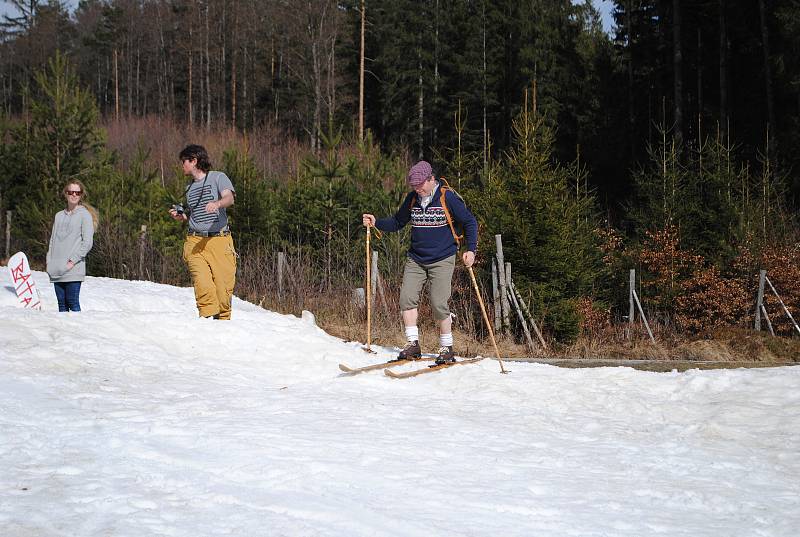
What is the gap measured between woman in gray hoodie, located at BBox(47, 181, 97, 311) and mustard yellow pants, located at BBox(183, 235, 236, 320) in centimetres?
133

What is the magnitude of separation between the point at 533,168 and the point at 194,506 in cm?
1442

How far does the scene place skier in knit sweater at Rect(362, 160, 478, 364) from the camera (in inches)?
314

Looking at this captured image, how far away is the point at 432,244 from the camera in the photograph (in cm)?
802

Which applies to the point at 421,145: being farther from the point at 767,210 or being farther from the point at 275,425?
the point at 275,425

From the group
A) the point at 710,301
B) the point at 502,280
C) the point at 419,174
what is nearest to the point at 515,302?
the point at 502,280

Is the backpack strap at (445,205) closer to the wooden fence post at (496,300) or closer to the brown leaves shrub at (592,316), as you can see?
the wooden fence post at (496,300)

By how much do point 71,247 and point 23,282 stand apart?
1.74 metres

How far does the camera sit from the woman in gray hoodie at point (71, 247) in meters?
8.92

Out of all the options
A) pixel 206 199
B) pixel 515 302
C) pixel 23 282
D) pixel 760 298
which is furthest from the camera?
pixel 760 298

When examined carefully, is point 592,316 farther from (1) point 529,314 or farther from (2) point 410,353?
(2) point 410,353

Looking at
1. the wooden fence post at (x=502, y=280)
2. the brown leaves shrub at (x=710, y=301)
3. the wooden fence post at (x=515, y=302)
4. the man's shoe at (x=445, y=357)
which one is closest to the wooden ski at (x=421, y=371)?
the man's shoe at (x=445, y=357)

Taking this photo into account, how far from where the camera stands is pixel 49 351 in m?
6.92

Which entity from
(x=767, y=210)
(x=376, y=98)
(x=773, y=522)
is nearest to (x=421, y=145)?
(x=376, y=98)

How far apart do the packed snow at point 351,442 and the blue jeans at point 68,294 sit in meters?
0.95
